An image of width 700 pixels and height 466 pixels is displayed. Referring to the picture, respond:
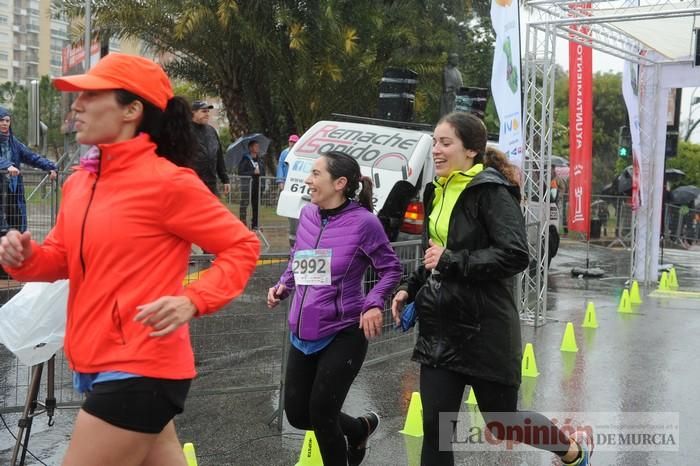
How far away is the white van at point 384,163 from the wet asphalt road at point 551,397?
1.98m

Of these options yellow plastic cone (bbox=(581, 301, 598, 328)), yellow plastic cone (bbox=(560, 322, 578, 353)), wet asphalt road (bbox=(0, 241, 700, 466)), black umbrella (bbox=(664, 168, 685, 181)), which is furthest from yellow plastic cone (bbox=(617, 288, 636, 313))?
black umbrella (bbox=(664, 168, 685, 181))

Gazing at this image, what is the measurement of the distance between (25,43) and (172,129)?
12724cm

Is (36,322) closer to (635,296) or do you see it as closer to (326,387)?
(326,387)

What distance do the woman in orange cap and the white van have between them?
21.8 ft

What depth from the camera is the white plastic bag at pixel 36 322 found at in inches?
169

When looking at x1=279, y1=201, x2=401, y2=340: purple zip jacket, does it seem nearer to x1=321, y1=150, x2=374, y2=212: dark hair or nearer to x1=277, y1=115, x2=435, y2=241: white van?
x1=321, y1=150, x2=374, y2=212: dark hair

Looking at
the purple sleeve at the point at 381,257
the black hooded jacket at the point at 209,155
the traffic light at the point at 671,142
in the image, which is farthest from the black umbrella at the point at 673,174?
the purple sleeve at the point at 381,257

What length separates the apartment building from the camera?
383 feet

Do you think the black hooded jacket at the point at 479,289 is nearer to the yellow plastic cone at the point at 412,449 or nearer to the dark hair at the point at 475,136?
the dark hair at the point at 475,136

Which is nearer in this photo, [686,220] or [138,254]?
[138,254]

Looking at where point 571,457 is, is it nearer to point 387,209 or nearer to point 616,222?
point 387,209

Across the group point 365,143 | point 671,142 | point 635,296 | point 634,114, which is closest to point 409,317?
point 365,143

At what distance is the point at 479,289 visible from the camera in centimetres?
393

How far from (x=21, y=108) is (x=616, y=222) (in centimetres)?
4911
